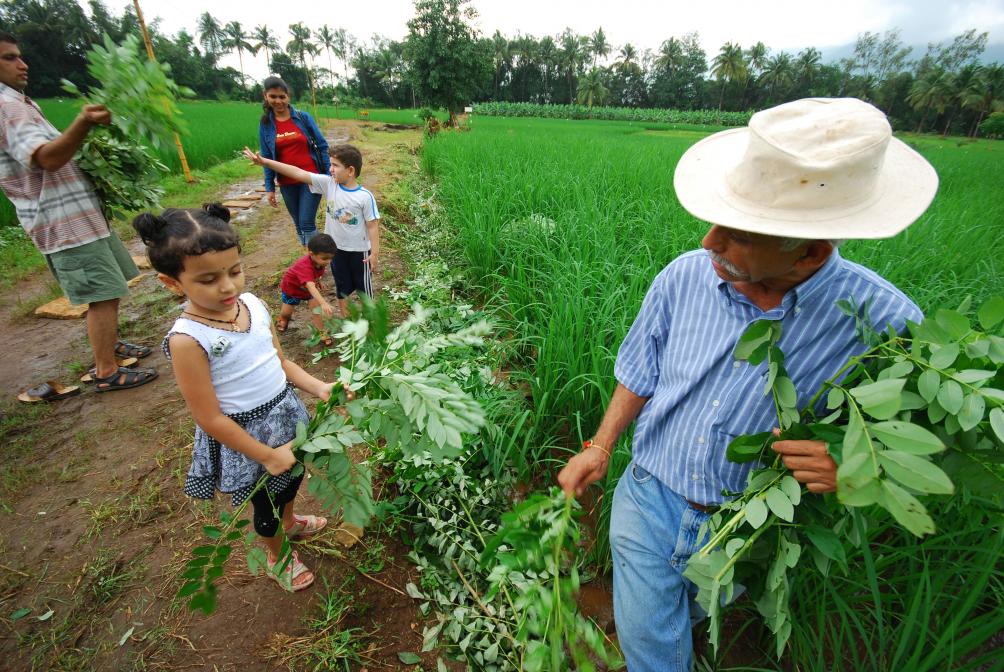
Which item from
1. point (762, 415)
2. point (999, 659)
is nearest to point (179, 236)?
point (762, 415)

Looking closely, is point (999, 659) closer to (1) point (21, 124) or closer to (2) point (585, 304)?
(2) point (585, 304)

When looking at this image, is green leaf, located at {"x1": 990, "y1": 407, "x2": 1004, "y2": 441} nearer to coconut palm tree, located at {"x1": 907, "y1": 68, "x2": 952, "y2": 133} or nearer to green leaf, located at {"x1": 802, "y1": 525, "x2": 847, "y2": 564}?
green leaf, located at {"x1": 802, "y1": 525, "x2": 847, "y2": 564}

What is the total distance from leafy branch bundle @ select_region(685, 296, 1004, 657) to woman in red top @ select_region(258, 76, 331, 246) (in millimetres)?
3543

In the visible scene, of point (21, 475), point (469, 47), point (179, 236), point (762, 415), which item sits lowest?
point (21, 475)

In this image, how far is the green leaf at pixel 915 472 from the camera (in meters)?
0.62

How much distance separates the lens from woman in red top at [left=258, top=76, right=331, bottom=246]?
3.52 metres

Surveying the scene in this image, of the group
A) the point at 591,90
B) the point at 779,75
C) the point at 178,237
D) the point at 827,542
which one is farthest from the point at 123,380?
the point at 779,75

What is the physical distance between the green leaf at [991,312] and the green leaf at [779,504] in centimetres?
45

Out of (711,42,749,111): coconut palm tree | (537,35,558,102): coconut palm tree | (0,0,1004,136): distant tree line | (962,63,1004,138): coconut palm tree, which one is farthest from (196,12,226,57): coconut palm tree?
(962,63,1004,138): coconut palm tree

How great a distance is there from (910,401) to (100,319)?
11.9 ft

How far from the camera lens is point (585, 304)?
2232 millimetres

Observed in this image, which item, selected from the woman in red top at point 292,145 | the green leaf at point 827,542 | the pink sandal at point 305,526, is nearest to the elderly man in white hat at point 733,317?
the green leaf at point 827,542

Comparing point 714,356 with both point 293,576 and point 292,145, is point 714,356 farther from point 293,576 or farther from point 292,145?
point 292,145

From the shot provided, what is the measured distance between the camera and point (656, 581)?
1185 millimetres
